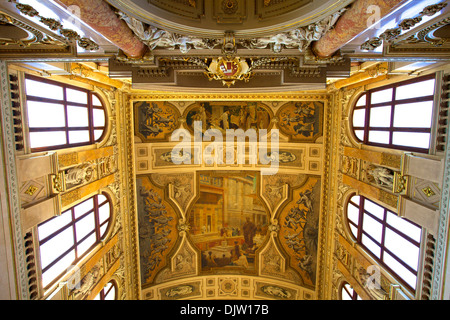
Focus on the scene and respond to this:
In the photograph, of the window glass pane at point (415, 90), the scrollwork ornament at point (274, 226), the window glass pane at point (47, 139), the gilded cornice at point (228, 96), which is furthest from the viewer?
the scrollwork ornament at point (274, 226)

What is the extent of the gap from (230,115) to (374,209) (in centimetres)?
671

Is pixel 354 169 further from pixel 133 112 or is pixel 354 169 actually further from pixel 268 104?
pixel 133 112

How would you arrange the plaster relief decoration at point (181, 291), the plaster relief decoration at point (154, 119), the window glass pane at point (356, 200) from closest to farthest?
the window glass pane at point (356, 200) < the plaster relief decoration at point (154, 119) < the plaster relief decoration at point (181, 291)

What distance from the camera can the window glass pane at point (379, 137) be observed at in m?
7.24

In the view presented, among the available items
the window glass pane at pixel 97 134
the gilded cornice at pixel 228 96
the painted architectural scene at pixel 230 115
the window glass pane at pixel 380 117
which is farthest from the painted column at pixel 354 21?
the window glass pane at pixel 97 134

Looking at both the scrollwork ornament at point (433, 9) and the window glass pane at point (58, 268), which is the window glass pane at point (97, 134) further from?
the scrollwork ornament at point (433, 9)

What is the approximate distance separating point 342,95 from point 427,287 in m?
6.62

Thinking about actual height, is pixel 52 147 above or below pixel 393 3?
below

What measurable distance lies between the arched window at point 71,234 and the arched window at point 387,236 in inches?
370

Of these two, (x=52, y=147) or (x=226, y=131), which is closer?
(x=52, y=147)
